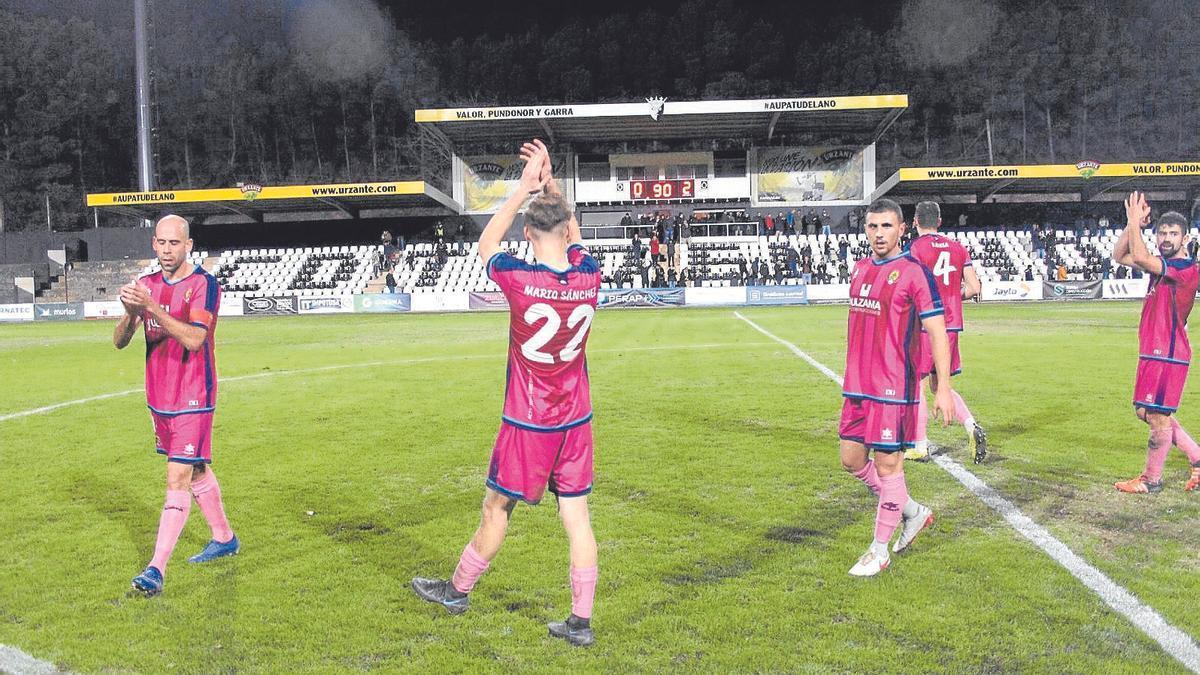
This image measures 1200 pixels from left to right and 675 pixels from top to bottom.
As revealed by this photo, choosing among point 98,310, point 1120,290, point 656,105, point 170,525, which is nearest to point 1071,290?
point 1120,290

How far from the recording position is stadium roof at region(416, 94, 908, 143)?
148 feet

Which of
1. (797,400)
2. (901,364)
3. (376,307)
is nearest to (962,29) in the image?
(376,307)

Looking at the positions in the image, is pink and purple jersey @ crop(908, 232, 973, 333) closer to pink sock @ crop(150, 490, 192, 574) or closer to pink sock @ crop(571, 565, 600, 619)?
pink sock @ crop(571, 565, 600, 619)

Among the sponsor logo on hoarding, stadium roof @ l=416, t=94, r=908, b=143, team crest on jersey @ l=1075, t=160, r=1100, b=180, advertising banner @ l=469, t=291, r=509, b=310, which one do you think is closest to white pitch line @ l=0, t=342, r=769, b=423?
advertising banner @ l=469, t=291, r=509, b=310

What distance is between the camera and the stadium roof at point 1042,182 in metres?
45.7

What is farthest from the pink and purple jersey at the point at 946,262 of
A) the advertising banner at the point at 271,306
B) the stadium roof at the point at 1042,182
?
the stadium roof at the point at 1042,182

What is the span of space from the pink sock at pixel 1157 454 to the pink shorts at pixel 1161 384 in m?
0.18

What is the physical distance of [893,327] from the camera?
5145 mm

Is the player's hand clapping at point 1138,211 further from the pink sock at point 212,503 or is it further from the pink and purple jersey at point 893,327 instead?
the pink sock at point 212,503

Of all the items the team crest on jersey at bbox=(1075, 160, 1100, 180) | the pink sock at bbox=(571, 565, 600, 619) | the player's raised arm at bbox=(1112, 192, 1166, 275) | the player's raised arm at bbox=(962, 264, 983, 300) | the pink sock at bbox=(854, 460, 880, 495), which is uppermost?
the team crest on jersey at bbox=(1075, 160, 1100, 180)

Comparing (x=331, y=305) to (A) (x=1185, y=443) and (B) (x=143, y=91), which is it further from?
(A) (x=1185, y=443)

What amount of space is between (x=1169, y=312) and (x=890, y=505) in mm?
3446

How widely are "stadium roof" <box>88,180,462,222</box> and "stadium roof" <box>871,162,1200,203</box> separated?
2514cm

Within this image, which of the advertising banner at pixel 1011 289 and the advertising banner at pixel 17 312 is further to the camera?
the advertising banner at pixel 17 312
